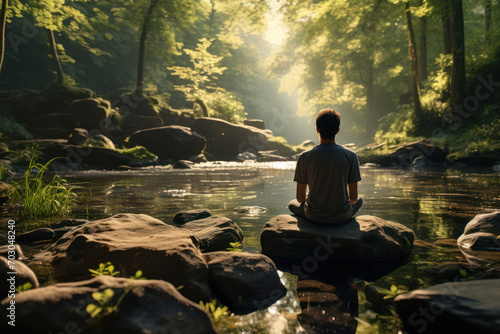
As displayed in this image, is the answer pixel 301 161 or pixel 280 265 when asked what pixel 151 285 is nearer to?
pixel 280 265

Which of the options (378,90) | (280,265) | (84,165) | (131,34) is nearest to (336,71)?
(378,90)

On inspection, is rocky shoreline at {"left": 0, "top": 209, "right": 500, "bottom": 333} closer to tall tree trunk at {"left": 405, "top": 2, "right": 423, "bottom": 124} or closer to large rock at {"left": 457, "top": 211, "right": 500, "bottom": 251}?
large rock at {"left": 457, "top": 211, "right": 500, "bottom": 251}

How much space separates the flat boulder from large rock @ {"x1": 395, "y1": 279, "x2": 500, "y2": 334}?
59.6 inches

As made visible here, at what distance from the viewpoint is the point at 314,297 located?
10.1 feet

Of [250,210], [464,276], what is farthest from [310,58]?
[464,276]

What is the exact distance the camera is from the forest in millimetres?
18859

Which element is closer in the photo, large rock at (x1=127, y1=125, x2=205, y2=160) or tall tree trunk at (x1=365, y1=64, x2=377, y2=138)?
large rock at (x1=127, y1=125, x2=205, y2=160)

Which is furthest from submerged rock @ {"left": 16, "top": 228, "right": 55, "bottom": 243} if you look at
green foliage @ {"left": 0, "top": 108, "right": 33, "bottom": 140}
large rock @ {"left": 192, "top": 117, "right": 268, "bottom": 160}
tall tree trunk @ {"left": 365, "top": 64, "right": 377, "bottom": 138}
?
tall tree trunk @ {"left": 365, "top": 64, "right": 377, "bottom": 138}

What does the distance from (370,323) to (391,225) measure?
223cm

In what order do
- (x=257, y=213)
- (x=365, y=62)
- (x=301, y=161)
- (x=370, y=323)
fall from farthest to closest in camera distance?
1. (x=365, y=62)
2. (x=257, y=213)
3. (x=301, y=161)
4. (x=370, y=323)

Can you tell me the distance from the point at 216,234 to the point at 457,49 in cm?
1853

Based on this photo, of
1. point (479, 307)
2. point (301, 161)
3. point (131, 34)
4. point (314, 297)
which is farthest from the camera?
point (131, 34)

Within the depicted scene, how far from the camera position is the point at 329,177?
14.2ft

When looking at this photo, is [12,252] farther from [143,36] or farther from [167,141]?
[143,36]
